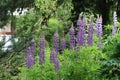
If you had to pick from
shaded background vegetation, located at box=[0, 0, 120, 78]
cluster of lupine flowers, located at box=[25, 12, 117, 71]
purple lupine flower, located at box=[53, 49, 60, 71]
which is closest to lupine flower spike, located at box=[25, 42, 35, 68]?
cluster of lupine flowers, located at box=[25, 12, 117, 71]

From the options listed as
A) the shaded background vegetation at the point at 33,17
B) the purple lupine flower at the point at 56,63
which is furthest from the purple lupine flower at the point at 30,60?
the purple lupine flower at the point at 56,63

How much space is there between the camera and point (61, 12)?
661 inches

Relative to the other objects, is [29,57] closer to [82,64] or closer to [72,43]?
[72,43]

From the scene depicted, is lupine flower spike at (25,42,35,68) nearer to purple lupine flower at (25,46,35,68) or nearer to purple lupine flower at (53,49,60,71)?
Result: purple lupine flower at (25,46,35,68)

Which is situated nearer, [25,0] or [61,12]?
[25,0]

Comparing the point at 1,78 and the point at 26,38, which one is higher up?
the point at 26,38

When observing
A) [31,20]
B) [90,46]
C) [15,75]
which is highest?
[31,20]

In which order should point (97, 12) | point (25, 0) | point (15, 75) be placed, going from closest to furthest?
point (25, 0)
point (15, 75)
point (97, 12)

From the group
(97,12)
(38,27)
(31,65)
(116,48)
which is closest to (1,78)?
(31,65)

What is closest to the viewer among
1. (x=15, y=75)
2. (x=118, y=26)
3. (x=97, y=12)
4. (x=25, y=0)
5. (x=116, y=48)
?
(x=116, y=48)

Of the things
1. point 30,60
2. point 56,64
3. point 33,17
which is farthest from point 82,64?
point 33,17

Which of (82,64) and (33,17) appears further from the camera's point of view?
(33,17)

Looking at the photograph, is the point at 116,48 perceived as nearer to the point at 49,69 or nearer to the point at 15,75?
the point at 49,69

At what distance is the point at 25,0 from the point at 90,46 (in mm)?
1277
